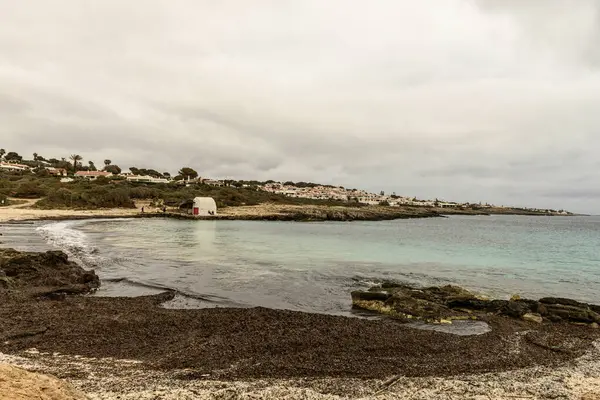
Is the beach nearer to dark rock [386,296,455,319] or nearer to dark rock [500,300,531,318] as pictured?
dark rock [500,300,531,318]

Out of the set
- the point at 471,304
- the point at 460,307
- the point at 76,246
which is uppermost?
the point at 471,304

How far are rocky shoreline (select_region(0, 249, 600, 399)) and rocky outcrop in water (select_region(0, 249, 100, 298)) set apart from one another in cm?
40

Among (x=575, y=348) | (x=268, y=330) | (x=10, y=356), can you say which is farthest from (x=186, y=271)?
(x=575, y=348)

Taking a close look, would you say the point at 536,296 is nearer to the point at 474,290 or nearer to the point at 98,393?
the point at 474,290

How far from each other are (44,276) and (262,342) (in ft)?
33.0

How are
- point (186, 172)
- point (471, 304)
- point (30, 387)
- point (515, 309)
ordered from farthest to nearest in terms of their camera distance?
point (186, 172) < point (471, 304) < point (515, 309) < point (30, 387)

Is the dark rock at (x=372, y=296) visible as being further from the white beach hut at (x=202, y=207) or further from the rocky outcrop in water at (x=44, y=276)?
the white beach hut at (x=202, y=207)

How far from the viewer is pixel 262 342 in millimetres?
8641

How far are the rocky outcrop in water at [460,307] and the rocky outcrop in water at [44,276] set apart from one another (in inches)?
383

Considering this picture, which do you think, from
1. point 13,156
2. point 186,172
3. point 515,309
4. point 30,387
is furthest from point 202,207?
point 13,156

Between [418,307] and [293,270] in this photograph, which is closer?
[418,307]

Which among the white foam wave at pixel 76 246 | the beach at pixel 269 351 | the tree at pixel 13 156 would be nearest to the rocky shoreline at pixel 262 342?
the beach at pixel 269 351

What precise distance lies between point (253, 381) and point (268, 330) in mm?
2849

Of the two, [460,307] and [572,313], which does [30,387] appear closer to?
[460,307]
